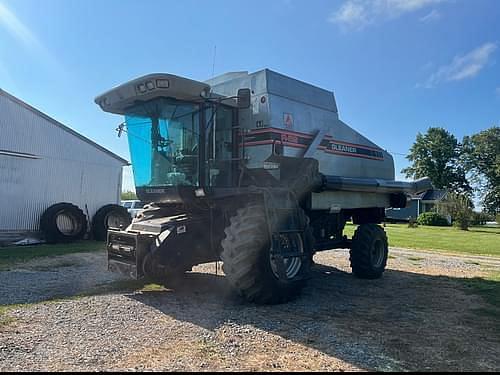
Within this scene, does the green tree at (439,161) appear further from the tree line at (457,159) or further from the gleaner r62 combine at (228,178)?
the gleaner r62 combine at (228,178)

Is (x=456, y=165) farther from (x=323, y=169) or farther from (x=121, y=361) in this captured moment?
(x=121, y=361)

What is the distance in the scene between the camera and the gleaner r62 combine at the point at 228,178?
6305 millimetres

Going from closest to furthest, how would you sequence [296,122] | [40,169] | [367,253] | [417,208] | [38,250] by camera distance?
[296,122] → [367,253] → [38,250] → [40,169] → [417,208]

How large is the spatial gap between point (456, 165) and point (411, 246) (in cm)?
5711

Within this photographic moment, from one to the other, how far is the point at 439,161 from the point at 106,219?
206 feet

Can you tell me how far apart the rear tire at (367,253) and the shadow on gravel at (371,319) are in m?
0.53

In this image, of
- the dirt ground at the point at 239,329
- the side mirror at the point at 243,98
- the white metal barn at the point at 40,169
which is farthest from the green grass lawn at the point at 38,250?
the side mirror at the point at 243,98

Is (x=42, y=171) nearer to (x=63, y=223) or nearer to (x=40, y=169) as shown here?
(x=40, y=169)

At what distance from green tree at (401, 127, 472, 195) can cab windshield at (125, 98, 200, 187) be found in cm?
6558

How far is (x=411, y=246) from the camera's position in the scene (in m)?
17.4

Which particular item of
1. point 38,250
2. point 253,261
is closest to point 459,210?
point 38,250

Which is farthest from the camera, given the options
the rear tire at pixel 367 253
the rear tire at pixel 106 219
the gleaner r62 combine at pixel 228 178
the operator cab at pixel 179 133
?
the rear tire at pixel 106 219


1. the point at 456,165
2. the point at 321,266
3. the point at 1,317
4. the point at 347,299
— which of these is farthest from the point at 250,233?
the point at 456,165

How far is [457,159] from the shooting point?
68.0 meters
